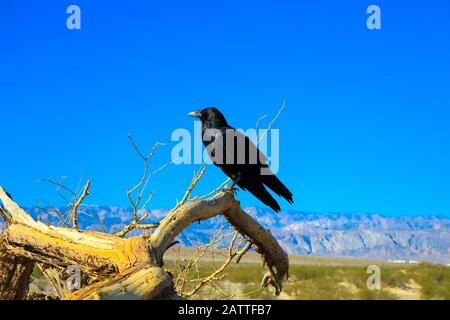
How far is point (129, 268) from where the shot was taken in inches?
177

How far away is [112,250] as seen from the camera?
4.88 meters

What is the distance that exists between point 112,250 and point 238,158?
3.61 metres

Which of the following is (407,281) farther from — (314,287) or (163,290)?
(163,290)

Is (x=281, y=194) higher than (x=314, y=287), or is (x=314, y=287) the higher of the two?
(x=281, y=194)

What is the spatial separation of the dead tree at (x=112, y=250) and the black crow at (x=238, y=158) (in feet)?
3.83

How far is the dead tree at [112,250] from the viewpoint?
14.1 feet

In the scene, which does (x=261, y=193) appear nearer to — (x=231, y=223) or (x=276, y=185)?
(x=276, y=185)

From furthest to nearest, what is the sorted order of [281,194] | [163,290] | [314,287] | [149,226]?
[314,287]
[281,194]
[149,226]
[163,290]

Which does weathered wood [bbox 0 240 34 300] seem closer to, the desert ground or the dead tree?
the dead tree

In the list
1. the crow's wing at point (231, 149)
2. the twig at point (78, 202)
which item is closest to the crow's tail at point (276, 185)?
the crow's wing at point (231, 149)

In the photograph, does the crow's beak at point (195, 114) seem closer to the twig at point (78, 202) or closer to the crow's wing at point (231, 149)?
the crow's wing at point (231, 149)
